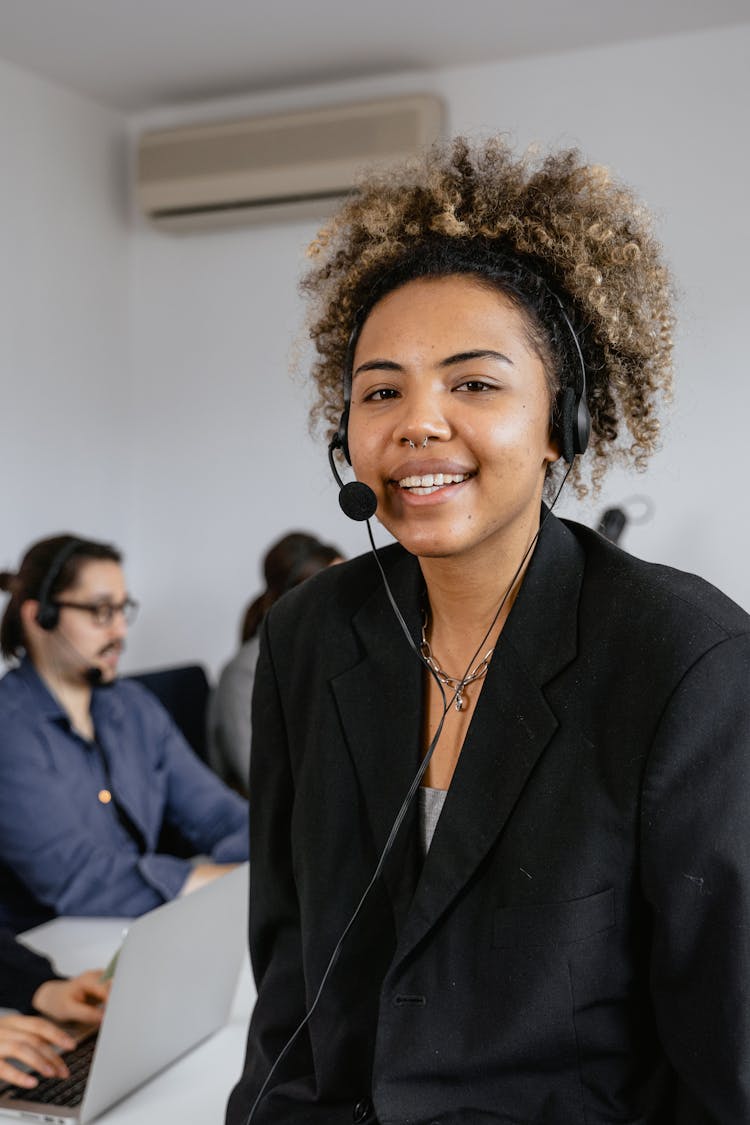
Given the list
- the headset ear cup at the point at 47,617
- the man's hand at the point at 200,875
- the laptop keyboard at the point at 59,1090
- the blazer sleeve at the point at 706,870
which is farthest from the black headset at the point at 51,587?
the blazer sleeve at the point at 706,870

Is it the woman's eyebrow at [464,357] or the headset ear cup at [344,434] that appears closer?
the woman's eyebrow at [464,357]

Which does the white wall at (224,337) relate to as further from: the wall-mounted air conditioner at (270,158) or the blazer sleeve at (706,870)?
the blazer sleeve at (706,870)

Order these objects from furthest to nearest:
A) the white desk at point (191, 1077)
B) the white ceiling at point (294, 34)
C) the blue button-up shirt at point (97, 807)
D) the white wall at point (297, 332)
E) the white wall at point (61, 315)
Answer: the white wall at point (61, 315) → the white wall at point (297, 332) → the white ceiling at point (294, 34) → the blue button-up shirt at point (97, 807) → the white desk at point (191, 1077)

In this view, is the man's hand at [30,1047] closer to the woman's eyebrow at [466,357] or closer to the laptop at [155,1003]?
the laptop at [155,1003]

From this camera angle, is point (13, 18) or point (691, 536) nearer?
point (13, 18)

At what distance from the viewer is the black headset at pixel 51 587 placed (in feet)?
7.89

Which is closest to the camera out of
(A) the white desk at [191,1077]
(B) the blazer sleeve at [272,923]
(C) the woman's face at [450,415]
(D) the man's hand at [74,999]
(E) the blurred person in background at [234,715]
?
(C) the woman's face at [450,415]

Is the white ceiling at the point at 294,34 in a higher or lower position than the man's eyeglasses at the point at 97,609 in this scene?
higher

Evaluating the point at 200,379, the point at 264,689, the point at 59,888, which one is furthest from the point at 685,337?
the point at 264,689

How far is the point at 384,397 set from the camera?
1062mm

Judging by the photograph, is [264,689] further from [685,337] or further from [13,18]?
[13,18]

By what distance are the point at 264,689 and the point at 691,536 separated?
2.94 m

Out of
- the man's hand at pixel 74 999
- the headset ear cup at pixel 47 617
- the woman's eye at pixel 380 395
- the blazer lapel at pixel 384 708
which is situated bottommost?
the man's hand at pixel 74 999

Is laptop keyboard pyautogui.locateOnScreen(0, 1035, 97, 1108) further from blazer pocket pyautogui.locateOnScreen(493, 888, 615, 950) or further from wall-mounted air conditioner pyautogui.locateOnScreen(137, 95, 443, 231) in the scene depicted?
wall-mounted air conditioner pyautogui.locateOnScreen(137, 95, 443, 231)
